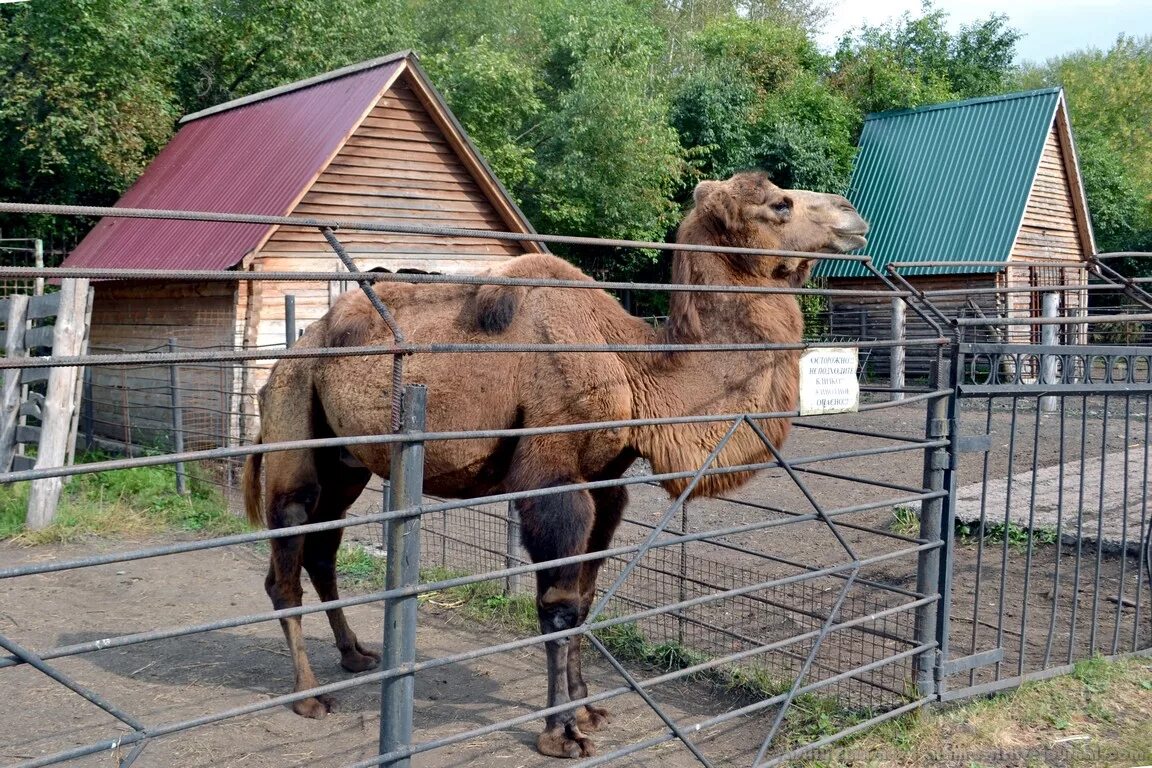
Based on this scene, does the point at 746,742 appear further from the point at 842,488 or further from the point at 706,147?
the point at 706,147

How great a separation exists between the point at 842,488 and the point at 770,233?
6.32 m

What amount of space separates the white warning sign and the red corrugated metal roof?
8667mm

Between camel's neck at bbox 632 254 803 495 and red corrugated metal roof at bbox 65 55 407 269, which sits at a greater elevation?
red corrugated metal roof at bbox 65 55 407 269

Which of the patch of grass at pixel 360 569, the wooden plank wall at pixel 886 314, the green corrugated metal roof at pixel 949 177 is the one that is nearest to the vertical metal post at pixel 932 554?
the patch of grass at pixel 360 569

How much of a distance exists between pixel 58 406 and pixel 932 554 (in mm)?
8109

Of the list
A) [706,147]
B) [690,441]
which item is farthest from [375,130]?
[706,147]

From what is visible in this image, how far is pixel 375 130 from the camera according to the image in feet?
44.2

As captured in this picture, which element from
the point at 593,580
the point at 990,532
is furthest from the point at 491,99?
the point at 593,580

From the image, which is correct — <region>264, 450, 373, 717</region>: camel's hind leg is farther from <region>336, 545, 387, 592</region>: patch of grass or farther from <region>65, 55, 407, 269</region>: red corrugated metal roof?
<region>65, 55, 407, 269</region>: red corrugated metal roof

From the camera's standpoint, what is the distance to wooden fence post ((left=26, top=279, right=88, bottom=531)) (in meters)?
9.14

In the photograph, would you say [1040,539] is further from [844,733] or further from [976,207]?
[976,207]

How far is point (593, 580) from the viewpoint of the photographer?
5.19 metres

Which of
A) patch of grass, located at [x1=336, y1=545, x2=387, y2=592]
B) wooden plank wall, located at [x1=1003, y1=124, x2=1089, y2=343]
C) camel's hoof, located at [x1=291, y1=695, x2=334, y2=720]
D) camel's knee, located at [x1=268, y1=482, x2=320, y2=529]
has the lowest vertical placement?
camel's hoof, located at [x1=291, y1=695, x2=334, y2=720]

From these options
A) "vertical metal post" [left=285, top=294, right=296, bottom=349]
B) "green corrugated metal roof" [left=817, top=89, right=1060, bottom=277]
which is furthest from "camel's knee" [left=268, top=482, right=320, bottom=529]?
"green corrugated metal roof" [left=817, top=89, right=1060, bottom=277]
